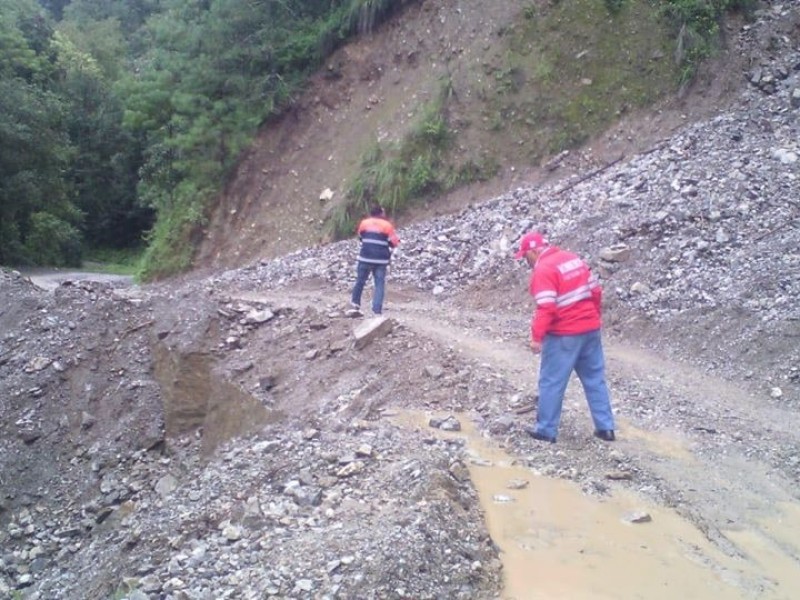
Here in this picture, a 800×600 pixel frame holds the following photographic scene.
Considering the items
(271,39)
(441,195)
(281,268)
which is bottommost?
(281,268)

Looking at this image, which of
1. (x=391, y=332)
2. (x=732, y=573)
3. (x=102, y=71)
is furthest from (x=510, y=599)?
(x=102, y=71)

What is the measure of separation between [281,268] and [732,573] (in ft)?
38.8

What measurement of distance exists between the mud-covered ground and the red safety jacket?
984 mm

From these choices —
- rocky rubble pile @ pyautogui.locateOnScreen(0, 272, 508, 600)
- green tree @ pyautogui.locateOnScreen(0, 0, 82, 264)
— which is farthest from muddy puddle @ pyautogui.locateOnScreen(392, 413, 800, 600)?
green tree @ pyautogui.locateOnScreen(0, 0, 82, 264)

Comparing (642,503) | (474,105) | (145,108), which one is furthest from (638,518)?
(145,108)

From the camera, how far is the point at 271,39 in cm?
2147

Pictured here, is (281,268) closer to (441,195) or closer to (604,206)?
(441,195)

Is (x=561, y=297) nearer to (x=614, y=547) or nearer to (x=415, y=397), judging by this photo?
(x=614, y=547)

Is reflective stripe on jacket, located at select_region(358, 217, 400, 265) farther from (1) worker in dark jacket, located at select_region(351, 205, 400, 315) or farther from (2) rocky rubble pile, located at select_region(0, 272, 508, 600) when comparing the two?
(2) rocky rubble pile, located at select_region(0, 272, 508, 600)

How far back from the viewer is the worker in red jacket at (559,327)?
7312 mm

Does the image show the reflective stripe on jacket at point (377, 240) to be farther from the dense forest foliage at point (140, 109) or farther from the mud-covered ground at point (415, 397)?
the dense forest foliage at point (140, 109)

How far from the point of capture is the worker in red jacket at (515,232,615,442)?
7.31 metres

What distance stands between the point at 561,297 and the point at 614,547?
205cm

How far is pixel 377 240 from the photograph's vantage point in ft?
39.6
